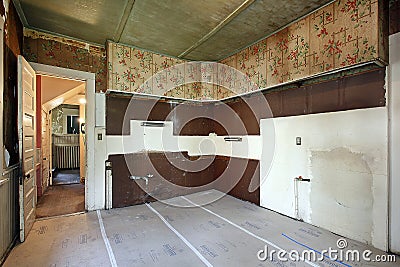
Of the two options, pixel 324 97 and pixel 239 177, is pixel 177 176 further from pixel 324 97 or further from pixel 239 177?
pixel 324 97

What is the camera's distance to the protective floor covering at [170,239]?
2.20 m

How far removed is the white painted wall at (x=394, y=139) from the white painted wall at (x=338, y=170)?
0.06m

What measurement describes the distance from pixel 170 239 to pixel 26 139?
7.16 ft

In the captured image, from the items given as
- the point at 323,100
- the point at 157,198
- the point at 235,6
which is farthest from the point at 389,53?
the point at 157,198

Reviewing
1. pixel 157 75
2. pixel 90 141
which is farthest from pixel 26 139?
pixel 157 75

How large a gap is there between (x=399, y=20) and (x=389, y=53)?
1.12 feet

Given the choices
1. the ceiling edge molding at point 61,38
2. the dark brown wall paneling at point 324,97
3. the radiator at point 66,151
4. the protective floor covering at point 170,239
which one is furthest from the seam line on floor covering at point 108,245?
the radiator at point 66,151

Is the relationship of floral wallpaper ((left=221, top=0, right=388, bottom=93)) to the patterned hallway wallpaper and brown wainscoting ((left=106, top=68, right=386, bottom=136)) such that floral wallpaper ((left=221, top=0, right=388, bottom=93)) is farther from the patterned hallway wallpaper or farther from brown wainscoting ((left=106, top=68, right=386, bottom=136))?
brown wainscoting ((left=106, top=68, right=386, bottom=136))

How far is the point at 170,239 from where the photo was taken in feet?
8.68

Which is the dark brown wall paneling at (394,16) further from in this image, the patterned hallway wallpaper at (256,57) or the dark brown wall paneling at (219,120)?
the dark brown wall paneling at (219,120)

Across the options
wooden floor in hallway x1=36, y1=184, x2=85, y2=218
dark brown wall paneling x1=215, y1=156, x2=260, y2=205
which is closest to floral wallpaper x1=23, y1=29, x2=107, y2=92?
wooden floor in hallway x1=36, y1=184, x2=85, y2=218

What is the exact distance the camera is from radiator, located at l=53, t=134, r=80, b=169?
26.7 feet

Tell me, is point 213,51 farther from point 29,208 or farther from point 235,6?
point 29,208

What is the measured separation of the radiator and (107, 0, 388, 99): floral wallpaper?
5977 mm
